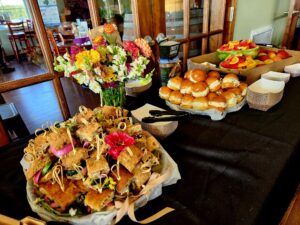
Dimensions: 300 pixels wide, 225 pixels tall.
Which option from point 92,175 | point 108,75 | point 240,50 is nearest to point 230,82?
point 240,50

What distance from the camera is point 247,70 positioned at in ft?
3.30

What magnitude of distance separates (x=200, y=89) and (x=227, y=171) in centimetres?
38

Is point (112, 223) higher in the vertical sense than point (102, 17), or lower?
lower

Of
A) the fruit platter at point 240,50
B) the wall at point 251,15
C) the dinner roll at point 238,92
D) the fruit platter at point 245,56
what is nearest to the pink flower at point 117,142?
the dinner roll at point 238,92

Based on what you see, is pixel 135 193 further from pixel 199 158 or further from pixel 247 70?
pixel 247 70

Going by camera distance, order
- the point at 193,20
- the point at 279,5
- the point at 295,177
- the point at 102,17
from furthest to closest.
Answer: the point at 279,5 < the point at 193,20 < the point at 102,17 < the point at 295,177

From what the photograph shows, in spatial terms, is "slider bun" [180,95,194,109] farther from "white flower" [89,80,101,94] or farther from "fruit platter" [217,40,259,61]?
"fruit platter" [217,40,259,61]

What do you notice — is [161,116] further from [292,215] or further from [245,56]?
[292,215]

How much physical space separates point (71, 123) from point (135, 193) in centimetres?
28

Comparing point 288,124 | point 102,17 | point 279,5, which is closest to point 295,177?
point 288,124

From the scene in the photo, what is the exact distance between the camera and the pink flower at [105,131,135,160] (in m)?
0.50

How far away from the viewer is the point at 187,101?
896 mm

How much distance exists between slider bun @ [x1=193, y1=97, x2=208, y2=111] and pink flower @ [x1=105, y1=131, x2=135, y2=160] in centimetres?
44

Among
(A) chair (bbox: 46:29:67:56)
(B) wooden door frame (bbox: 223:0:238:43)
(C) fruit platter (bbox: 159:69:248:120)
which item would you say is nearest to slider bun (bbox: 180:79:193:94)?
(C) fruit platter (bbox: 159:69:248:120)
